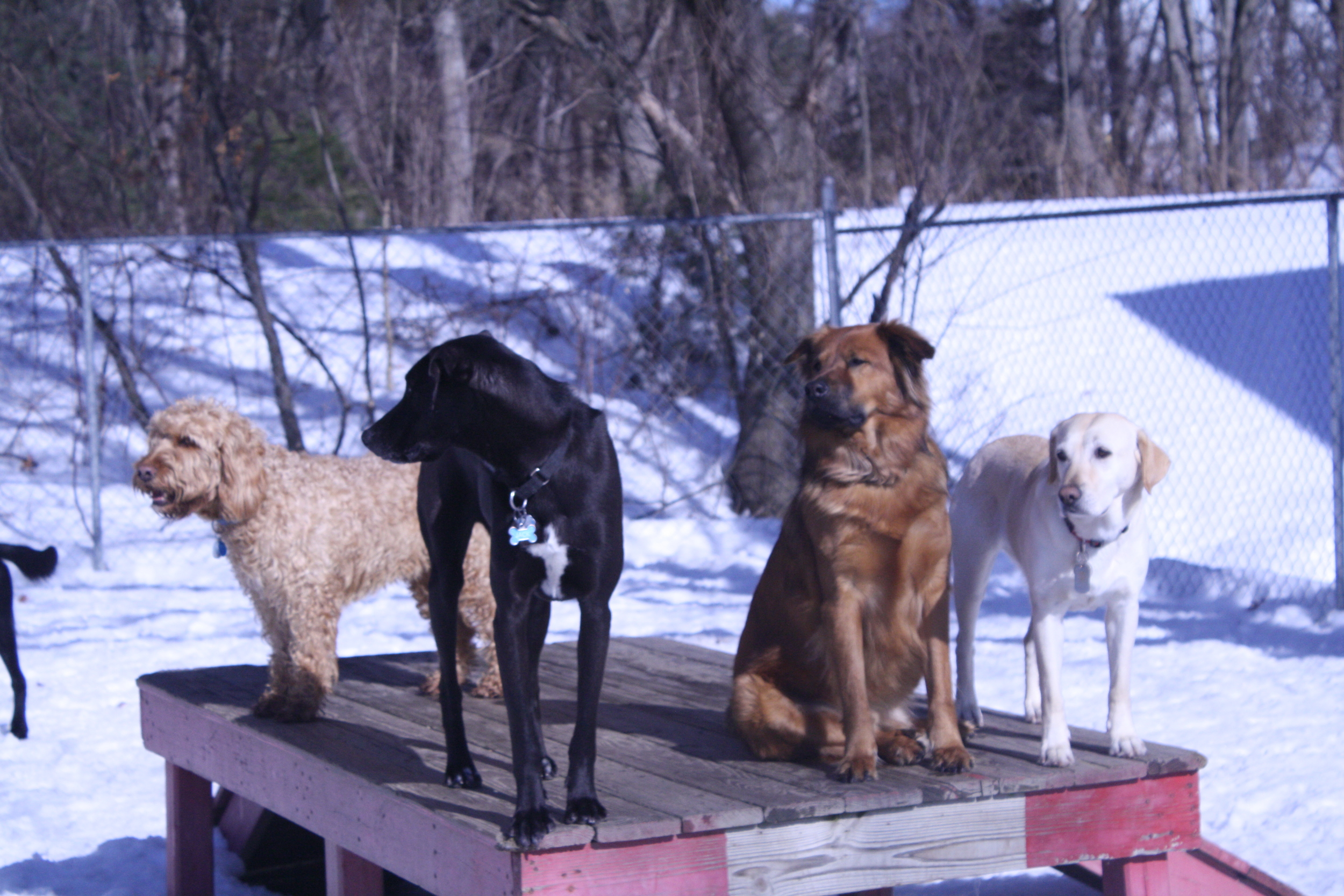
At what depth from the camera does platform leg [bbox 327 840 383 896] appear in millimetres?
3070

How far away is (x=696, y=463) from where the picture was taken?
1008 centimetres

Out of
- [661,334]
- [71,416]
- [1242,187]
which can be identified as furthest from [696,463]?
[1242,187]

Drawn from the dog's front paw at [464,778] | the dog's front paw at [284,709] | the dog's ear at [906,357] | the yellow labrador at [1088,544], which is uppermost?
the dog's ear at [906,357]

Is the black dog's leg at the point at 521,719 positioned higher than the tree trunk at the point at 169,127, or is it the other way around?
the tree trunk at the point at 169,127

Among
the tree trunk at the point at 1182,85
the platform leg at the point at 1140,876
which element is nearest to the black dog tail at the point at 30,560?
the platform leg at the point at 1140,876

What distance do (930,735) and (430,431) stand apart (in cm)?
138

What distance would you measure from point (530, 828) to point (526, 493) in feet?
2.16

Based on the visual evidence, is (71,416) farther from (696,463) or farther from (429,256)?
(696,463)

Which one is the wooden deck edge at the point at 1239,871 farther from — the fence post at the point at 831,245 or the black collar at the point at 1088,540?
the fence post at the point at 831,245

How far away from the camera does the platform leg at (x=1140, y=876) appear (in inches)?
116

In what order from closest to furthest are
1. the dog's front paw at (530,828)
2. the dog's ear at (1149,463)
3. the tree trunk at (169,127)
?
the dog's front paw at (530,828)
the dog's ear at (1149,463)
the tree trunk at (169,127)

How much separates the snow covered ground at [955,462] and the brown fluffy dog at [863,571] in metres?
1.12

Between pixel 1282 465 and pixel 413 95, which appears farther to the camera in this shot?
pixel 413 95

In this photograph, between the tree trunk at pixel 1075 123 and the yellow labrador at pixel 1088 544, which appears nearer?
the yellow labrador at pixel 1088 544
